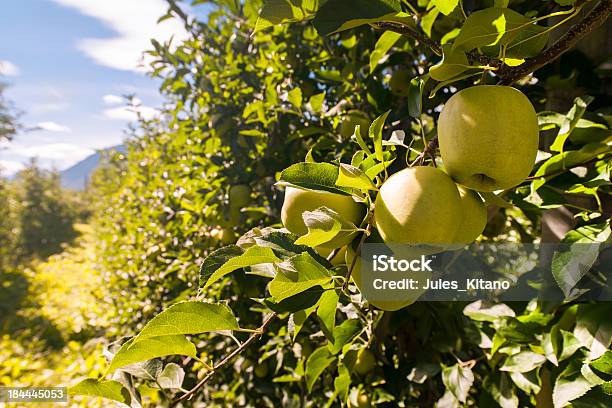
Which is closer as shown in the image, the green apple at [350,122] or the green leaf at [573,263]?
the green leaf at [573,263]

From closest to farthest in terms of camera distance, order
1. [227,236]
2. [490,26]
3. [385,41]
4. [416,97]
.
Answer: [490,26], [416,97], [385,41], [227,236]

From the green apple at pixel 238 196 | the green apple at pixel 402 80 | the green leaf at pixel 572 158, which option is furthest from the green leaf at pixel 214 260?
the green apple at pixel 238 196

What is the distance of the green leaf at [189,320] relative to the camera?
435 millimetres

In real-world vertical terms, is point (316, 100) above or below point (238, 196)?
above

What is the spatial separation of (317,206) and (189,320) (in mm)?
194

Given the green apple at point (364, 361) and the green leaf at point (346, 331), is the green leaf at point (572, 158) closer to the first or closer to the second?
the green leaf at point (346, 331)

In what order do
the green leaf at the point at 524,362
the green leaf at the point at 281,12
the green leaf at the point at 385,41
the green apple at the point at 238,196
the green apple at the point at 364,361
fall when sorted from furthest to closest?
the green apple at the point at 238,196, the green apple at the point at 364,361, the green leaf at the point at 524,362, the green leaf at the point at 385,41, the green leaf at the point at 281,12

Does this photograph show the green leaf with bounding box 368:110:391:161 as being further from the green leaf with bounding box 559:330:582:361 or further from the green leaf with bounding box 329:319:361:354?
the green leaf with bounding box 559:330:582:361

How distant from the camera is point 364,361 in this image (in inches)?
38.6

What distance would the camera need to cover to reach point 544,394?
0.82m

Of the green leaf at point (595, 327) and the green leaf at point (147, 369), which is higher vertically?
the green leaf at point (147, 369)

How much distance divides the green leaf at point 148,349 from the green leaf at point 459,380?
0.57 metres

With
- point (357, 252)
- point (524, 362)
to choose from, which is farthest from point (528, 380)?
point (357, 252)

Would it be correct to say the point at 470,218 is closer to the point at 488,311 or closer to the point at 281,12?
the point at 281,12
